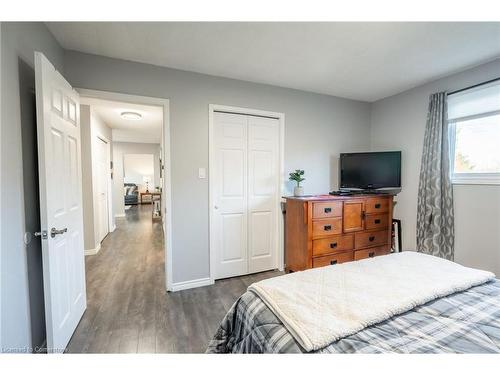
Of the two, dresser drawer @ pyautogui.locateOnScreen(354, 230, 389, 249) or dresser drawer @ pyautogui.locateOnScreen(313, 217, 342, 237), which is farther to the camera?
dresser drawer @ pyautogui.locateOnScreen(354, 230, 389, 249)

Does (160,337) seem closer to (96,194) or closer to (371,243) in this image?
(371,243)

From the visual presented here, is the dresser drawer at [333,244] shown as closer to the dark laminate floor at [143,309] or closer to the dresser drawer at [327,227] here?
the dresser drawer at [327,227]

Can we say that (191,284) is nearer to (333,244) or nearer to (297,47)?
(333,244)

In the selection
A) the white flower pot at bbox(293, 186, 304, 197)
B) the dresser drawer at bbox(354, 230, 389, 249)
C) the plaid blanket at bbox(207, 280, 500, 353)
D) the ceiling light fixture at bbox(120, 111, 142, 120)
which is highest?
the ceiling light fixture at bbox(120, 111, 142, 120)

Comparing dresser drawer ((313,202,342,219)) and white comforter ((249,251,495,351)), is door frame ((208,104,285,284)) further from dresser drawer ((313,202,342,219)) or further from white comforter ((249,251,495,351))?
white comforter ((249,251,495,351))

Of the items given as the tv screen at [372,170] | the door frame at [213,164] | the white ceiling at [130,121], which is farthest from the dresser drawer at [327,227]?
the white ceiling at [130,121]

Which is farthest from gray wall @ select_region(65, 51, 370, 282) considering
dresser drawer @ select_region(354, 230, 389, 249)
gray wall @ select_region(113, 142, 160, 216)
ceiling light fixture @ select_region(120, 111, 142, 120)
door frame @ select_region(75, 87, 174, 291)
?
gray wall @ select_region(113, 142, 160, 216)

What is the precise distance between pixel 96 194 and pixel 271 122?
3286mm

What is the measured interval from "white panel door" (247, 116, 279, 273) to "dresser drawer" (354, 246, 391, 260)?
40.1 inches

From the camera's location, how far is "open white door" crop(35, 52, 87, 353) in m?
1.33

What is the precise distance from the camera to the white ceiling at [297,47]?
171 cm

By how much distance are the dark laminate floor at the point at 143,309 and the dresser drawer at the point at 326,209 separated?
1.00 m

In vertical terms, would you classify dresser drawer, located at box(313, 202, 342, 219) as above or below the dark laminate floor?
above
